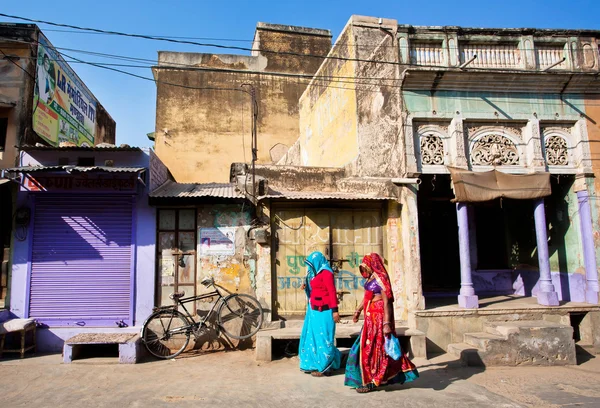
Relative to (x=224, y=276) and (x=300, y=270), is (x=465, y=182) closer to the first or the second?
(x=300, y=270)

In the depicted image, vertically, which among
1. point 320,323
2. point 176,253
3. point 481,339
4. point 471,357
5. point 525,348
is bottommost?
point 471,357

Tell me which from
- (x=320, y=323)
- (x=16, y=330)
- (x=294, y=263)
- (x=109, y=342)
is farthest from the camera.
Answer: (x=294, y=263)

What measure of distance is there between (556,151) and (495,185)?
1.74 metres

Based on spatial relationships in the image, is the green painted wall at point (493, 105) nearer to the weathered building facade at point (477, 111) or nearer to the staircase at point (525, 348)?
the weathered building facade at point (477, 111)

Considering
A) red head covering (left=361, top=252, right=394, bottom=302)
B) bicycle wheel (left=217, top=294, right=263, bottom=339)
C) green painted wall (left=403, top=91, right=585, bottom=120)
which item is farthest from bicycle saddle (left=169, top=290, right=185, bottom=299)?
green painted wall (left=403, top=91, right=585, bottom=120)

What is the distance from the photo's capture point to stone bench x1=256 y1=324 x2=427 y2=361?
6.82 metres

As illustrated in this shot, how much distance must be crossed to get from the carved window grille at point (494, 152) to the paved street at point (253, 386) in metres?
4.03

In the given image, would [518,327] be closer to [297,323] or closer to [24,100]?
[297,323]

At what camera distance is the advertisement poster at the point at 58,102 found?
30.5ft

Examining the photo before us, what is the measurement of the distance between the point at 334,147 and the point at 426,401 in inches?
283

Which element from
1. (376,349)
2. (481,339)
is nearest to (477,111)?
(481,339)

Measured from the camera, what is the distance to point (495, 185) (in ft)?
27.3

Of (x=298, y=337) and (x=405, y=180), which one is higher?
(x=405, y=180)

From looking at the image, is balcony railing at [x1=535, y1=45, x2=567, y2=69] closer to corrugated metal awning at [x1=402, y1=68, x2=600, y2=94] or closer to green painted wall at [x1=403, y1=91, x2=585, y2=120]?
corrugated metal awning at [x1=402, y1=68, x2=600, y2=94]
